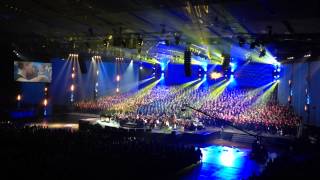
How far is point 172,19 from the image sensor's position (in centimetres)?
1612

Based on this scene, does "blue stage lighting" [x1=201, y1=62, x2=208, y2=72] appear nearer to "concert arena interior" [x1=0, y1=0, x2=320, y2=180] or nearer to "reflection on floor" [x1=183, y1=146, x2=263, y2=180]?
"concert arena interior" [x1=0, y1=0, x2=320, y2=180]

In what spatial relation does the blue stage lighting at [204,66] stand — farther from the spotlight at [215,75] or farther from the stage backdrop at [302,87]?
the stage backdrop at [302,87]

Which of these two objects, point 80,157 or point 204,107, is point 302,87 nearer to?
point 204,107

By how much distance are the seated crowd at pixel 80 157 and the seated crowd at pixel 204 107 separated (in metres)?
7.38

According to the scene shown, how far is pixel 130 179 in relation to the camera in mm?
11094

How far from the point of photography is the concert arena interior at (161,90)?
12.1 metres

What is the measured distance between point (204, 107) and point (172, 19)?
12.0m

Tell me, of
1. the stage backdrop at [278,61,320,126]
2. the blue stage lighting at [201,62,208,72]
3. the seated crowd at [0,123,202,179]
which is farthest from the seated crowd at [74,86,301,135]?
the seated crowd at [0,123,202,179]

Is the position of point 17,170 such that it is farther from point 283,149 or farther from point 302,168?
Result: point 283,149

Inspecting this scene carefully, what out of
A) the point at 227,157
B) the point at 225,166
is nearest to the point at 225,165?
the point at 225,166

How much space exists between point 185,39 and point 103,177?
12246 mm

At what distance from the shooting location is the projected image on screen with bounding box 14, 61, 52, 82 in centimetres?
2711

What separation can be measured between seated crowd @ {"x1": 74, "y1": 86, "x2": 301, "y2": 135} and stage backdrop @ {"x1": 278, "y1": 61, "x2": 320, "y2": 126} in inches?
28.2

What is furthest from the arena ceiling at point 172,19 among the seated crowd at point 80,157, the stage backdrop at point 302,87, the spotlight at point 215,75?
the spotlight at point 215,75
